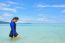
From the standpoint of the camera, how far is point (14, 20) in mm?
9109

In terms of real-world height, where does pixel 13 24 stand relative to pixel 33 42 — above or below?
above

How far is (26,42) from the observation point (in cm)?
913

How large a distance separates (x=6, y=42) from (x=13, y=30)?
0.51m

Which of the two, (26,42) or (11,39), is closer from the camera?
(26,42)

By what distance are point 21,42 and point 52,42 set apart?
3.63 ft

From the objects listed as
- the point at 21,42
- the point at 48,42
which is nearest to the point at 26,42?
the point at 21,42

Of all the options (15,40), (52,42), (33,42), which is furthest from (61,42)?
(15,40)

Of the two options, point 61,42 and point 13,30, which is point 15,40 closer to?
point 13,30

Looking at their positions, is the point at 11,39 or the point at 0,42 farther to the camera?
the point at 11,39

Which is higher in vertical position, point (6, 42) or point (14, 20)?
point (14, 20)

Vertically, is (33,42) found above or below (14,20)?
below

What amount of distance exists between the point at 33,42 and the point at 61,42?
1012mm

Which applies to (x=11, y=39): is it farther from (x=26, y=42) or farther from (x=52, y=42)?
(x=52, y=42)

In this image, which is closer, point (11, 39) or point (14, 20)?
point (14, 20)
